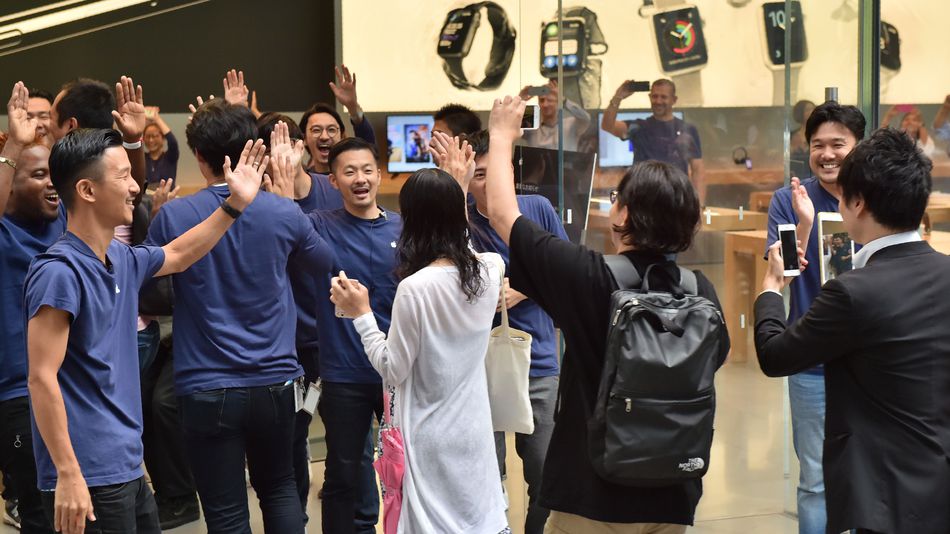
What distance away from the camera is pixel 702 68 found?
13.9 ft

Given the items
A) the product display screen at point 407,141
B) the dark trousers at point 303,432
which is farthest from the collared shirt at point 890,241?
the product display screen at point 407,141

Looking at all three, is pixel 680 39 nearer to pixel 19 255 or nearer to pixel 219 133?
pixel 219 133

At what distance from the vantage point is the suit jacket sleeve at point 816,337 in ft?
7.29

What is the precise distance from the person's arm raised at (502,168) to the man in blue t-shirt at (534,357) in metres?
1.12

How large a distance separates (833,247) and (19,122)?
248 cm

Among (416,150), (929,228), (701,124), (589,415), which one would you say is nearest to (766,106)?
(701,124)

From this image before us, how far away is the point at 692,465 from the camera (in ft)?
7.51

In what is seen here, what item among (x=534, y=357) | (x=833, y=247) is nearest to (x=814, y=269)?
(x=833, y=247)

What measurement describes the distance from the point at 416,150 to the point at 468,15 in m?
1.09

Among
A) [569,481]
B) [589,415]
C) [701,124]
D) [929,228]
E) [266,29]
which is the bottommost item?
[569,481]

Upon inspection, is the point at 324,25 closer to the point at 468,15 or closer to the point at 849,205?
the point at 468,15

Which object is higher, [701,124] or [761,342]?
[701,124]

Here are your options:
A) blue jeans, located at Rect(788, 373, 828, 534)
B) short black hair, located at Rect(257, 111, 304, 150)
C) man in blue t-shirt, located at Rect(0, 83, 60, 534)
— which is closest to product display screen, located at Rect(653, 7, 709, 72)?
blue jeans, located at Rect(788, 373, 828, 534)

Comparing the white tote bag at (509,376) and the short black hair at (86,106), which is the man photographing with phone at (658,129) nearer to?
the white tote bag at (509,376)
